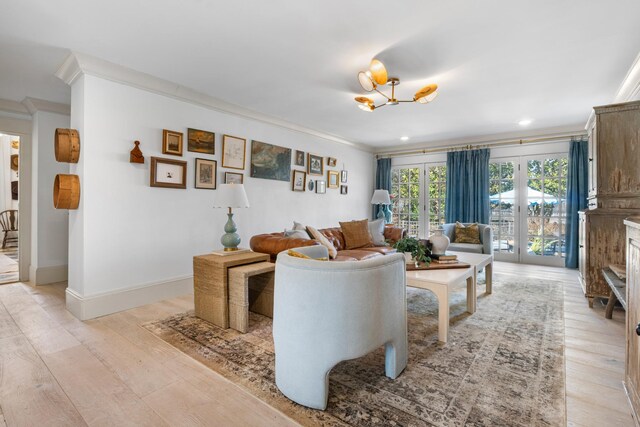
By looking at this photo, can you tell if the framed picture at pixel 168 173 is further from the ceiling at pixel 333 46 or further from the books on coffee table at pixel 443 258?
the books on coffee table at pixel 443 258

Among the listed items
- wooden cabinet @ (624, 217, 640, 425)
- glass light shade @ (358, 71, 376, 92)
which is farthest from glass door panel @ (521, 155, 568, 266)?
wooden cabinet @ (624, 217, 640, 425)

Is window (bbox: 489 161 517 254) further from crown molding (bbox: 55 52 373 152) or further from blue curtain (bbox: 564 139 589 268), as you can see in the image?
crown molding (bbox: 55 52 373 152)

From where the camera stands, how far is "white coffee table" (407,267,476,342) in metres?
2.45

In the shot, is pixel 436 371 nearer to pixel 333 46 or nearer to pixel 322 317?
pixel 322 317

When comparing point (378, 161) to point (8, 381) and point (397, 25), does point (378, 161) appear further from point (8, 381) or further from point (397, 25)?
point (8, 381)

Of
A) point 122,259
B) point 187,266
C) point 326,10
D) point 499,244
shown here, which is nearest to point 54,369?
point 122,259

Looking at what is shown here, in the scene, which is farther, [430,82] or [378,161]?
[378,161]

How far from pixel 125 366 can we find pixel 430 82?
378 cm

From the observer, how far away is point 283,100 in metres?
4.04

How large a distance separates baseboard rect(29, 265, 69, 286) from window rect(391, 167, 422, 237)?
609cm

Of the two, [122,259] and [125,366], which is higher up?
[122,259]

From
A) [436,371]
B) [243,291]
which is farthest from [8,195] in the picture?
[436,371]

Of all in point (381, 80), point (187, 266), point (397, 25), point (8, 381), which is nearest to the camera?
point (8, 381)

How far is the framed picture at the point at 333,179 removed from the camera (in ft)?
19.9
